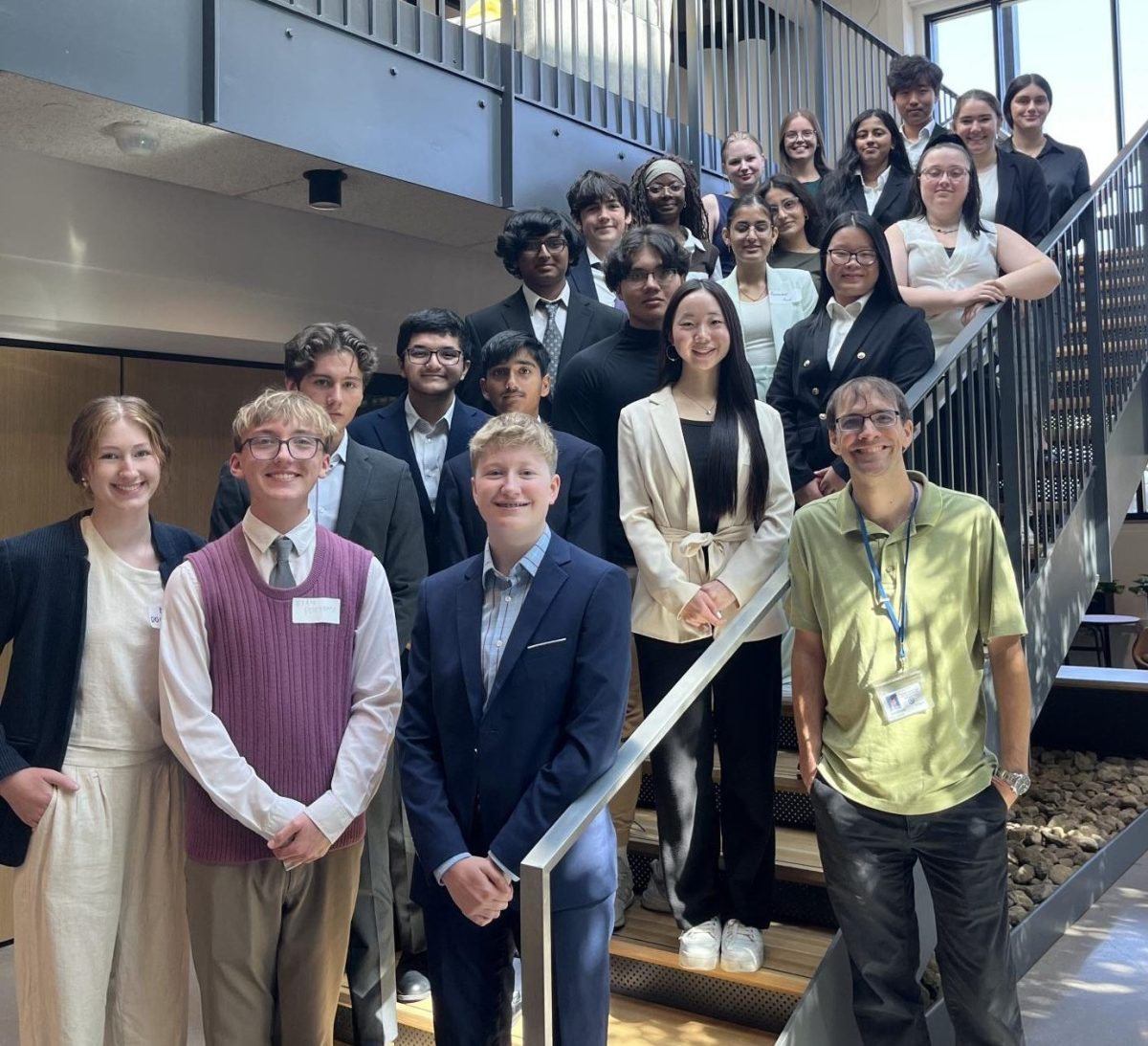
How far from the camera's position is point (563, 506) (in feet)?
9.02

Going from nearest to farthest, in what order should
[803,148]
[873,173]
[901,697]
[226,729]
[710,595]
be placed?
[226,729], [901,697], [710,595], [873,173], [803,148]

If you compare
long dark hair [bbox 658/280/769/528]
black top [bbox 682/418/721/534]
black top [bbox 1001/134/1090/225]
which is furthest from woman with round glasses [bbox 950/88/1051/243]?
black top [bbox 682/418/721/534]

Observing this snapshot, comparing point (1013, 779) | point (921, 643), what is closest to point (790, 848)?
point (1013, 779)

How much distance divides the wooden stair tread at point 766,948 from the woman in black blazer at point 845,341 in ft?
3.70

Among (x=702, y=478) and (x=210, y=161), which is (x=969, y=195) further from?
(x=210, y=161)

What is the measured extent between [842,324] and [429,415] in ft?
3.80

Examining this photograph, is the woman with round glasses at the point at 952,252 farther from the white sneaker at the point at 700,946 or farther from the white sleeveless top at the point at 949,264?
the white sneaker at the point at 700,946

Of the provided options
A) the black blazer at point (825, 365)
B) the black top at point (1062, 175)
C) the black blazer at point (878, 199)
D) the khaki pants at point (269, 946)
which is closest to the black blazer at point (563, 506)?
the black blazer at point (825, 365)

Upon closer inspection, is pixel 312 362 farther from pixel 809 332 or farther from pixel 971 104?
pixel 971 104

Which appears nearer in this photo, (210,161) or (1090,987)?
(1090,987)

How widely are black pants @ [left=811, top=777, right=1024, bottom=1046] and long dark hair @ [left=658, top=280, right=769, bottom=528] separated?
0.68 meters

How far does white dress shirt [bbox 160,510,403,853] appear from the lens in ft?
7.00

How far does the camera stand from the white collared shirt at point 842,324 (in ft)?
10.4

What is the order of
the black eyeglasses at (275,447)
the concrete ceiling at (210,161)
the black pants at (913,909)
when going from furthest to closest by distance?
the concrete ceiling at (210,161) < the black pants at (913,909) < the black eyeglasses at (275,447)
